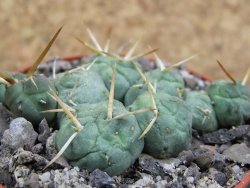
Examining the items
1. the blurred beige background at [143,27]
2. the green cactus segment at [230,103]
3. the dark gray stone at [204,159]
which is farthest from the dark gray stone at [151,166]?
the blurred beige background at [143,27]

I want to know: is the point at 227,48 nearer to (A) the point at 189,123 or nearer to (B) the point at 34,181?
Answer: (A) the point at 189,123

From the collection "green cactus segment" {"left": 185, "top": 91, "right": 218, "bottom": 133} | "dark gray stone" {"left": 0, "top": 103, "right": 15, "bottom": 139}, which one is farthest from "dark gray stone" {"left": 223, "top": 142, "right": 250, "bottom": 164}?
"dark gray stone" {"left": 0, "top": 103, "right": 15, "bottom": 139}

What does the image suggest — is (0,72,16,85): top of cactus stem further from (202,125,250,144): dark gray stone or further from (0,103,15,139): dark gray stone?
(202,125,250,144): dark gray stone

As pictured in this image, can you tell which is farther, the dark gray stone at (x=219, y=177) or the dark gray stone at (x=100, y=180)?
the dark gray stone at (x=219, y=177)

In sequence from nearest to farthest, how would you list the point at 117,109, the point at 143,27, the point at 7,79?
the point at 117,109 < the point at 7,79 < the point at 143,27

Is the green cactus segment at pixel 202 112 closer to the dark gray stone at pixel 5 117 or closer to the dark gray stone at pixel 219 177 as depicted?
the dark gray stone at pixel 219 177

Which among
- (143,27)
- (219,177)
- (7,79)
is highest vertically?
(7,79)

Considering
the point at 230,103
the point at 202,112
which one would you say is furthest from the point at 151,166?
the point at 230,103

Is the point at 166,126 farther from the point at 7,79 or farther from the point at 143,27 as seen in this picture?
the point at 143,27
